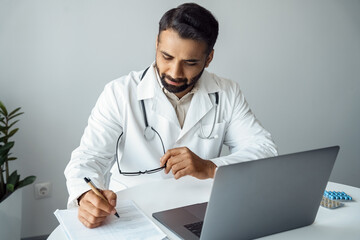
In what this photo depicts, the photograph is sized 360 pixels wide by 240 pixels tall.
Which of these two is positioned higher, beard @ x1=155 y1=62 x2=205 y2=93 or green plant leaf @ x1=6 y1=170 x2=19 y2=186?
beard @ x1=155 y1=62 x2=205 y2=93

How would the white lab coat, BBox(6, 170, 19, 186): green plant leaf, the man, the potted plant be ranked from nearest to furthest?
the man → the white lab coat → the potted plant → BBox(6, 170, 19, 186): green plant leaf

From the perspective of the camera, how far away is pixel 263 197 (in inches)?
37.1

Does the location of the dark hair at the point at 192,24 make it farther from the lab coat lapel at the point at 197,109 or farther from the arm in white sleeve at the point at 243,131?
the arm in white sleeve at the point at 243,131

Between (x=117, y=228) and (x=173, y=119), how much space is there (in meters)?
0.71

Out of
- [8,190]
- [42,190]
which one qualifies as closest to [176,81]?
[8,190]

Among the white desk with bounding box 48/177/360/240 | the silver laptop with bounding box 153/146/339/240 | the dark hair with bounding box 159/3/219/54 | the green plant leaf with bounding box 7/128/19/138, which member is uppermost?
the dark hair with bounding box 159/3/219/54

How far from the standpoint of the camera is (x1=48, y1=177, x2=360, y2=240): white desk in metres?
1.07

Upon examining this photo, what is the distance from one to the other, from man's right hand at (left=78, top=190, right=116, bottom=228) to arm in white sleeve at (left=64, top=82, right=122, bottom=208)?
13 cm

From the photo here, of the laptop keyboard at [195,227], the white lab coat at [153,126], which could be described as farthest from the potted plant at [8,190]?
the laptop keyboard at [195,227]

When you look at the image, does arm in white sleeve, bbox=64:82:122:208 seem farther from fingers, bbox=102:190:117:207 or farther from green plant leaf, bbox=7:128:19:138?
green plant leaf, bbox=7:128:19:138

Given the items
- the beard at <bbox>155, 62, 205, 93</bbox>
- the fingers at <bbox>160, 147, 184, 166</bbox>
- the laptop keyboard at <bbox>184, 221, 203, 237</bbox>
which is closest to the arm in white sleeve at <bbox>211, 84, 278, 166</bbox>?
the beard at <bbox>155, 62, 205, 93</bbox>

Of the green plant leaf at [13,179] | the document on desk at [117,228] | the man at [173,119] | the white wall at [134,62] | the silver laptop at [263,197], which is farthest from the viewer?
the white wall at [134,62]

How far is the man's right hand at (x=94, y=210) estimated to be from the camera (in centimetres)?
105

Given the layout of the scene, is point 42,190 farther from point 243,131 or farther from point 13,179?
point 243,131
